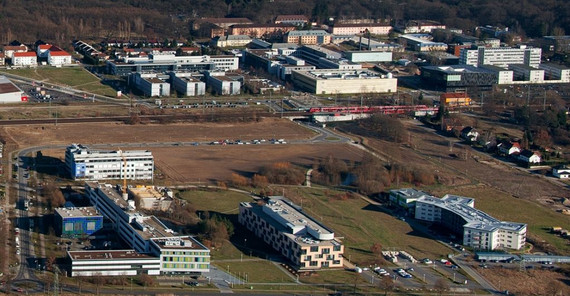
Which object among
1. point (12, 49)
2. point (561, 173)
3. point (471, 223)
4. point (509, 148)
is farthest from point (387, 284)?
point (12, 49)

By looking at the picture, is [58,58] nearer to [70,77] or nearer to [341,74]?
[70,77]

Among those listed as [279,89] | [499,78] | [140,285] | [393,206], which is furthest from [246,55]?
[140,285]

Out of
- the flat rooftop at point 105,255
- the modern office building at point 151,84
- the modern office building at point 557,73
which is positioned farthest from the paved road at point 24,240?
the modern office building at point 557,73

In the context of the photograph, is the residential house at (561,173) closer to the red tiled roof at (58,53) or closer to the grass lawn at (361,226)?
the grass lawn at (361,226)

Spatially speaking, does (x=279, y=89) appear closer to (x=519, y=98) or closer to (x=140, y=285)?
(x=519, y=98)

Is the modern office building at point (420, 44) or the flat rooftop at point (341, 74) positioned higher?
the modern office building at point (420, 44)
